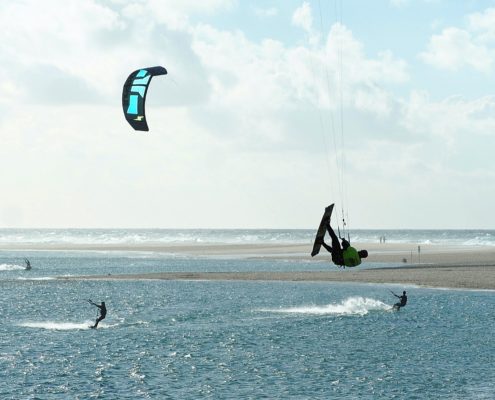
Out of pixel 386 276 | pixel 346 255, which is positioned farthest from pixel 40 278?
pixel 346 255

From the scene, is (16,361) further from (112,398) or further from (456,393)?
(456,393)

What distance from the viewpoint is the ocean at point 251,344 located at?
2434 centimetres

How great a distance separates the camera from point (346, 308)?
42.0m

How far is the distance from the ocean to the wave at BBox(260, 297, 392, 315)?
58mm

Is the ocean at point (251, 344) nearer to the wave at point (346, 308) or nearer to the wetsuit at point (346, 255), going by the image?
the wave at point (346, 308)

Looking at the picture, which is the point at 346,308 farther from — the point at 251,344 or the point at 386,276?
the point at 386,276

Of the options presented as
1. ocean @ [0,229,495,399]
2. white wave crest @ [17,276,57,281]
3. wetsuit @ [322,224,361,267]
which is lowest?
ocean @ [0,229,495,399]

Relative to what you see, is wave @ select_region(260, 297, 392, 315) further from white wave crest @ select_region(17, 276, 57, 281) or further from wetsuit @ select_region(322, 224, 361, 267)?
white wave crest @ select_region(17, 276, 57, 281)

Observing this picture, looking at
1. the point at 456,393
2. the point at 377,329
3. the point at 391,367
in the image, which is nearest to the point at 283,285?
the point at 377,329

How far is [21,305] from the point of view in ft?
150

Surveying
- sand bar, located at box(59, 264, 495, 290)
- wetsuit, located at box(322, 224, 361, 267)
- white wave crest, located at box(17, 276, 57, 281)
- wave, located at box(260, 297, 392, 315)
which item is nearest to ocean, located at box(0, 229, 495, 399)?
wave, located at box(260, 297, 392, 315)

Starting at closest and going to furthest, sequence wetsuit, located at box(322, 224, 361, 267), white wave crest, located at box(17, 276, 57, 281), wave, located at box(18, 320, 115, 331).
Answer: wetsuit, located at box(322, 224, 361, 267)
wave, located at box(18, 320, 115, 331)
white wave crest, located at box(17, 276, 57, 281)

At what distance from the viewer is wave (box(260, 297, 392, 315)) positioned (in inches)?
1609

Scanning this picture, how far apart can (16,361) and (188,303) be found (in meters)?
18.4
